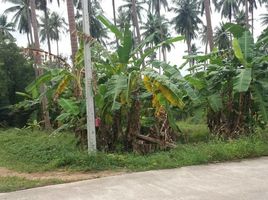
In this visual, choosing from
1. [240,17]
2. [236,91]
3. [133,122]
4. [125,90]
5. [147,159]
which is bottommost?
[147,159]

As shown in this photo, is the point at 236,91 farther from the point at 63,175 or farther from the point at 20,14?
the point at 20,14

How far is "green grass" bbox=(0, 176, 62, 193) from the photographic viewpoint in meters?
7.40

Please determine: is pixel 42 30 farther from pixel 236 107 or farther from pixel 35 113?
pixel 236 107

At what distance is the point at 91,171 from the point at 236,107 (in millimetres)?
5442

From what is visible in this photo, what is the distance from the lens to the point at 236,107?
41.5 ft

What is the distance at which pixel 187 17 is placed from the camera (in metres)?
52.7

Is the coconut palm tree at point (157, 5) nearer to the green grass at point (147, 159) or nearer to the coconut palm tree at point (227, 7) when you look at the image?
the coconut palm tree at point (227, 7)

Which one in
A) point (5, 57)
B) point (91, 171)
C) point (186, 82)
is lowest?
point (91, 171)

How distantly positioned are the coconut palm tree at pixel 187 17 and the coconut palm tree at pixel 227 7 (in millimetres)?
2963

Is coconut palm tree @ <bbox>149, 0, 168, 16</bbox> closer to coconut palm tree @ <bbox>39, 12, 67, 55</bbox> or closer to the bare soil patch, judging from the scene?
coconut palm tree @ <bbox>39, 12, 67, 55</bbox>

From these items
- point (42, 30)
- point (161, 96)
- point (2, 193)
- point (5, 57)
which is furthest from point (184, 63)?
point (42, 30)

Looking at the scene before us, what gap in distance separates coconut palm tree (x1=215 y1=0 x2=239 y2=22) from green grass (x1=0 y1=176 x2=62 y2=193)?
4200cm

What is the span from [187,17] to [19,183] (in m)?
47.0

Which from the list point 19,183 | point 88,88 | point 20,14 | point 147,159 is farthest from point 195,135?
point 20,14
